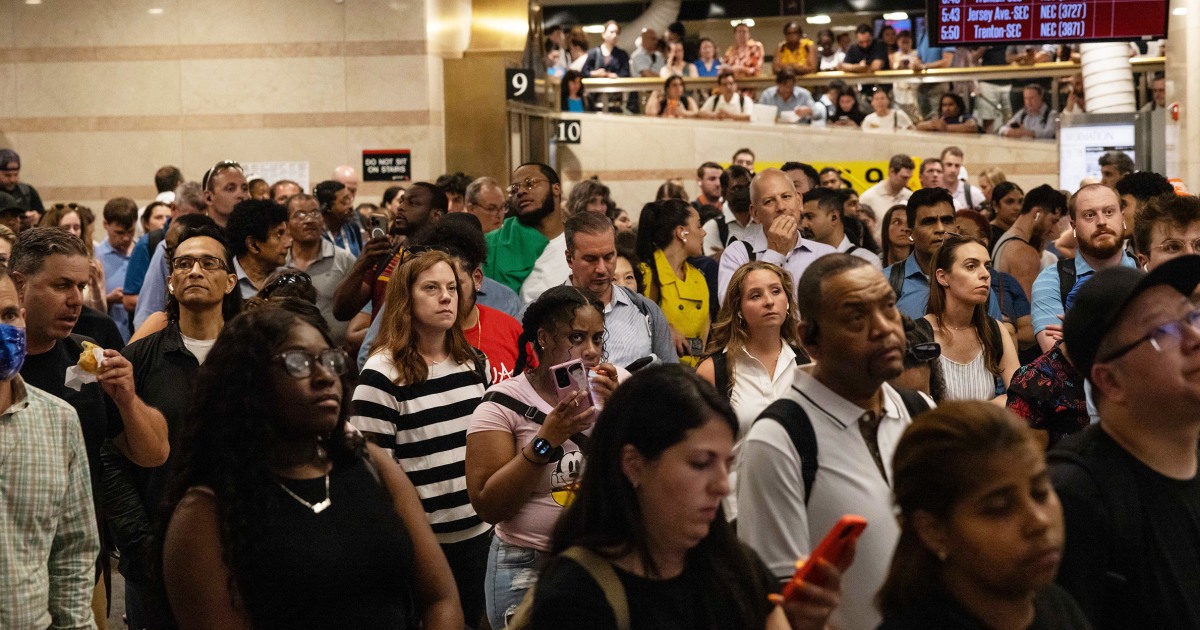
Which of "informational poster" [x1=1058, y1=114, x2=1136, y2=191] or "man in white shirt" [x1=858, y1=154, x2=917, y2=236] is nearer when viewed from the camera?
"man in white shirt" [x1=858, y1=154, x2=917, y2=236]

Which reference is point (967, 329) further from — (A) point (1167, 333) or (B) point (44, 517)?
(B) point (44, 517)

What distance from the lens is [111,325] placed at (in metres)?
5.98

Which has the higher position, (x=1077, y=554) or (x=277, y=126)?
(x=277, y=126)

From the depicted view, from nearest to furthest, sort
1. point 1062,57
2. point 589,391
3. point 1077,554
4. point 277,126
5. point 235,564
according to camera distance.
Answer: point 1077,554, point 235,564, point 589,391, point 277,126, point 1062,57

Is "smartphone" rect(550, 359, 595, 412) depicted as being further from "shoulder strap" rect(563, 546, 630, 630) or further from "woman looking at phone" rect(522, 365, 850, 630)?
"shoulder strap" rect(563, 546, 630, 630)

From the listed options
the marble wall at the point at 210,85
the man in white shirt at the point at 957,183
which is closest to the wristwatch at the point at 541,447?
the man in white shirt at the point at 957,183

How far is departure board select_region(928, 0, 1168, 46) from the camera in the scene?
1083 centimetres

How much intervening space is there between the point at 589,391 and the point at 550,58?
18.2 metres

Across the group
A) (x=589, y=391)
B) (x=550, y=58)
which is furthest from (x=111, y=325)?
(x=550, y=58)

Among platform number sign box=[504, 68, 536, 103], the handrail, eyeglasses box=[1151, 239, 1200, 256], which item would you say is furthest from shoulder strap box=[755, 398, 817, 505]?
the handrail

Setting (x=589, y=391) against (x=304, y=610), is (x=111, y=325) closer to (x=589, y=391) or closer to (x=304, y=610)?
(x=589, y=391)

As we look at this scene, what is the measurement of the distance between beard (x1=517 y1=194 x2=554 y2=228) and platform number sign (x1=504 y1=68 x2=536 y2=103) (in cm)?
784

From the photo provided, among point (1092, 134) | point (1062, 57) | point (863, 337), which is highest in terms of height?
point (1062, 57)

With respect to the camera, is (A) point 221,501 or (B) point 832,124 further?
(B) point 832,124
